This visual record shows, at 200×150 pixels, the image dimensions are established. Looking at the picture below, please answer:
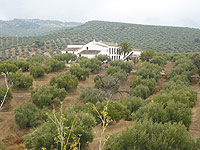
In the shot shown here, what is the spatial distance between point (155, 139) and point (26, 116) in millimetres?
14358

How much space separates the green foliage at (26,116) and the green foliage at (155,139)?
40.9ft

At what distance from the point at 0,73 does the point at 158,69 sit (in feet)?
92.3

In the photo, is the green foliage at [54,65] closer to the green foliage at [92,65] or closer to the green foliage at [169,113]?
the green foliage at [92,65]

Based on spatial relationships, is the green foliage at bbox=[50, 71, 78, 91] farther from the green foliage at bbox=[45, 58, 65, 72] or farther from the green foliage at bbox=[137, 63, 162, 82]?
the green foliage at bbox=[137, 63, 162, 82]

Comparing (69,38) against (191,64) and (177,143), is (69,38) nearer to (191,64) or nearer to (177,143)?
(191,64)

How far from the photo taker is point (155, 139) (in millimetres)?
8164

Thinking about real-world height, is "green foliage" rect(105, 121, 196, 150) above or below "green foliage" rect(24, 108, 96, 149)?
above

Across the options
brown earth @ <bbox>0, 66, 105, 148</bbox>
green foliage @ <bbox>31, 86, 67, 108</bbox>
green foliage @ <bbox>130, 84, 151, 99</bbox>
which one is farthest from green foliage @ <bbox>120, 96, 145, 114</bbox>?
green foliage @ <bbox>31, 86, 67, 108</bbox>

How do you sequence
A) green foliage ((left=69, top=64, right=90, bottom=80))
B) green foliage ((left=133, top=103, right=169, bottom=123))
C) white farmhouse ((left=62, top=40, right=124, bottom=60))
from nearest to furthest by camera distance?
1. green foliage ((left=133, top=103, right=169, bottom=123))
2. green foliage ((left=69, top=64, right=90, bottom=80))
3. white farmhouse ((left=62, top=40, right=124, bottom=60))

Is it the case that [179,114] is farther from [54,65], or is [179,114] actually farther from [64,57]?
[64,57]

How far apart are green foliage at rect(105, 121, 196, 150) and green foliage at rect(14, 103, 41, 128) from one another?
40.9 ft

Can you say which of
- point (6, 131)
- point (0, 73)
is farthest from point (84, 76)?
point (6, 131)

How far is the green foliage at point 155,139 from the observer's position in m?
8.13

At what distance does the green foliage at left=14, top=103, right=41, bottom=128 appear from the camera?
1849 cm
